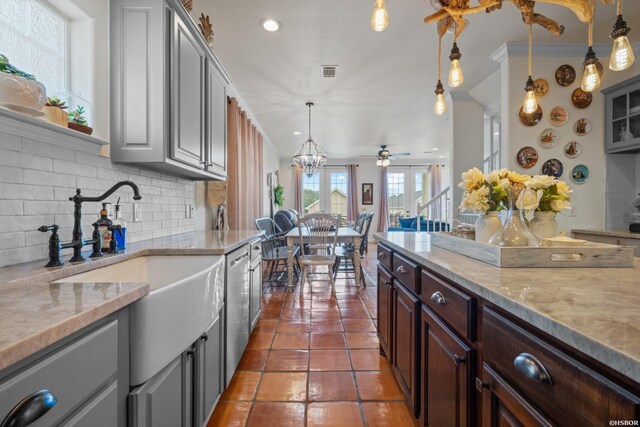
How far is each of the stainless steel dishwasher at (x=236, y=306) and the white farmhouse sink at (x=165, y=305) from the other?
0.19 metres

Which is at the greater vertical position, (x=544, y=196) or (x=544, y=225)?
(x=544, y=196)

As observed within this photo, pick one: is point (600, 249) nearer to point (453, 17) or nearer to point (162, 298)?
point (453, 17)

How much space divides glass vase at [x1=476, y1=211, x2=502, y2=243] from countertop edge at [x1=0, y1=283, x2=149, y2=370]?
135 centimetres

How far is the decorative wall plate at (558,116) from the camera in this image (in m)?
3.12

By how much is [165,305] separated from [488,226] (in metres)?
1.31

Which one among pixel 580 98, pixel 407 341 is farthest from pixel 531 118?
pixel 407 341

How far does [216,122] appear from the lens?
8.34ft

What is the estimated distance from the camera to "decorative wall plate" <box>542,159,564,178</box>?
3.14 metres

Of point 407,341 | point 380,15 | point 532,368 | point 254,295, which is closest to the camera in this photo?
point 532,368

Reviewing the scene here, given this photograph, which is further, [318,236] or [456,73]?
[318,236]

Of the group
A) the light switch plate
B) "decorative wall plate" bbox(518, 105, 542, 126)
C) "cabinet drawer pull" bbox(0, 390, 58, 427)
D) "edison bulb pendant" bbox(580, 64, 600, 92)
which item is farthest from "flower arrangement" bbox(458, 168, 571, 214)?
"decorative wall plate" bbox(518, 105, 542, 126)

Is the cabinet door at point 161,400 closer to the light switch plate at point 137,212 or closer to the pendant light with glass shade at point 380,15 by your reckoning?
the light switch plate at point 137,212

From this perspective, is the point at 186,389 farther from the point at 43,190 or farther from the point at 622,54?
the point at 622,54

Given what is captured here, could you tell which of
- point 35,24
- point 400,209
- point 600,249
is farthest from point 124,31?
point 400,209
